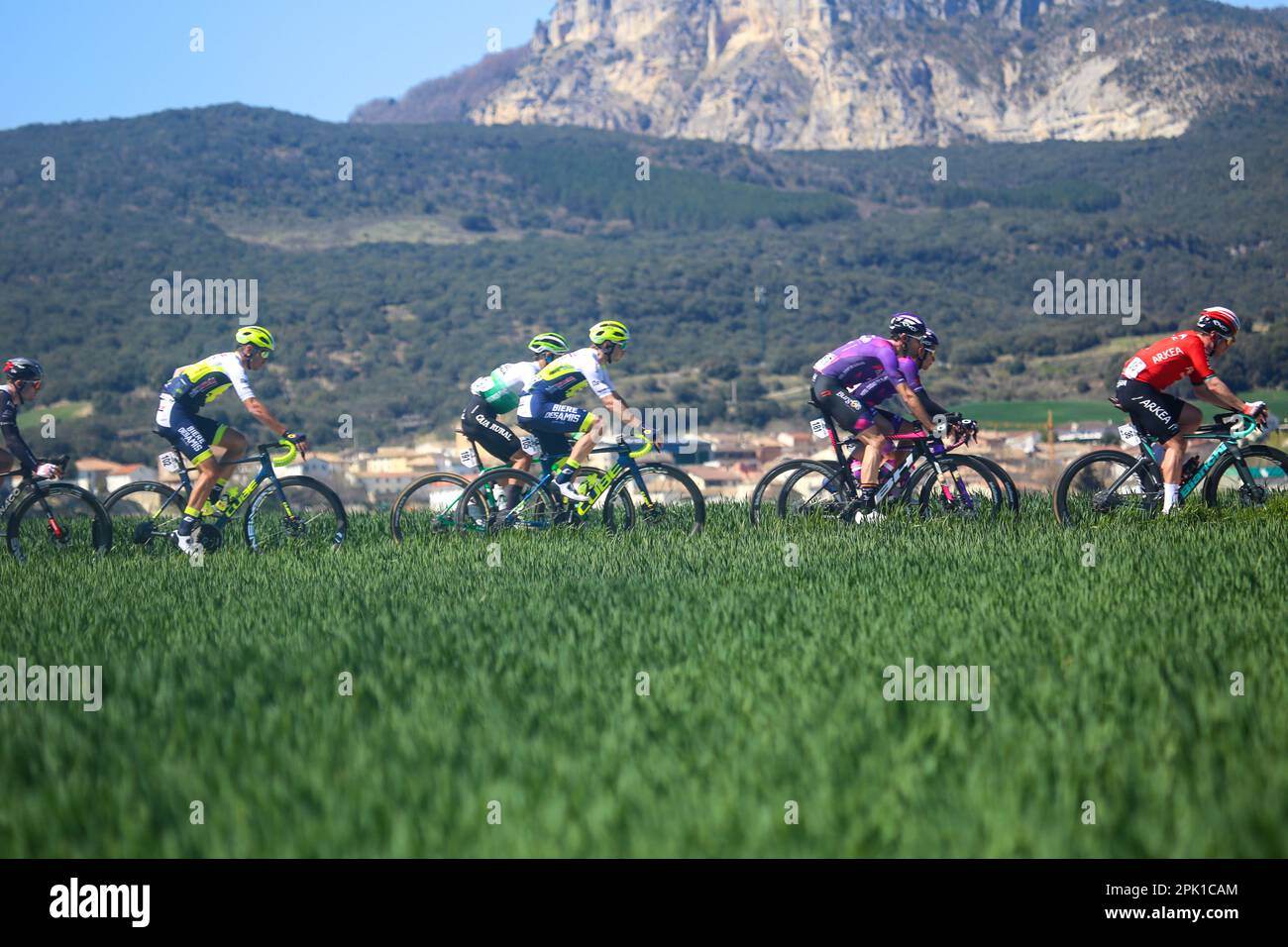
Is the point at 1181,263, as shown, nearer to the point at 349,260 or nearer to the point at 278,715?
the point at 349,260

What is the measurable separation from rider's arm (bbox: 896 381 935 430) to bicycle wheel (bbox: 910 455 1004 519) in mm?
379

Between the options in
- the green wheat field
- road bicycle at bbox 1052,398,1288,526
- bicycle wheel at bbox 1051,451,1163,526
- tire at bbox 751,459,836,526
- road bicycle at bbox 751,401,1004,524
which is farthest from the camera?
tire at bbox 751,459,836,526

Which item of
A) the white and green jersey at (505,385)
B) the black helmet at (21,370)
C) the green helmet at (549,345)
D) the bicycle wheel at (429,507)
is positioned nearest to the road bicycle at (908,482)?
the green helmet at (549,345)

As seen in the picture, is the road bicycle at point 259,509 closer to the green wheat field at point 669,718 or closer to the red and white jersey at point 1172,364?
the green wheat field at point 669,718

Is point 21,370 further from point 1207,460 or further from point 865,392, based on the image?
point 1207,460

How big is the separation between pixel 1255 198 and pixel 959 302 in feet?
140

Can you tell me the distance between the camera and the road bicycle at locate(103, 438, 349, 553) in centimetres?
1201

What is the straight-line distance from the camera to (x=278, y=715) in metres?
5.03

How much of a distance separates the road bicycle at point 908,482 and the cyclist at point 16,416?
6.43 metres

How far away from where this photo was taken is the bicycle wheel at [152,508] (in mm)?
12109

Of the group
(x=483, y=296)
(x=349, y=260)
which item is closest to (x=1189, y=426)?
(x=483, y=296)

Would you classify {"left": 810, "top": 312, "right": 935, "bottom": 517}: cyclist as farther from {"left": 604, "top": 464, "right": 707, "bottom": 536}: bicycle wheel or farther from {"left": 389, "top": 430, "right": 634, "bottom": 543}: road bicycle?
{"left": 389, "top": 430, "right": 634, "bottom": 543}: road bicycle

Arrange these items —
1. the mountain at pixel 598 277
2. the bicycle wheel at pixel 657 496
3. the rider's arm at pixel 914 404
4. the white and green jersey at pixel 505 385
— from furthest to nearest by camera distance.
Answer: the mountain at pixel 598 277
the white and green jersey at pixel 505 385
the bicycle wheel at pixel 657 496
the rider's arm at pixel 914 404

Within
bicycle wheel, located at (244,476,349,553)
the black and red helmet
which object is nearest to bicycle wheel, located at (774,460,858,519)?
the black and red helmet
